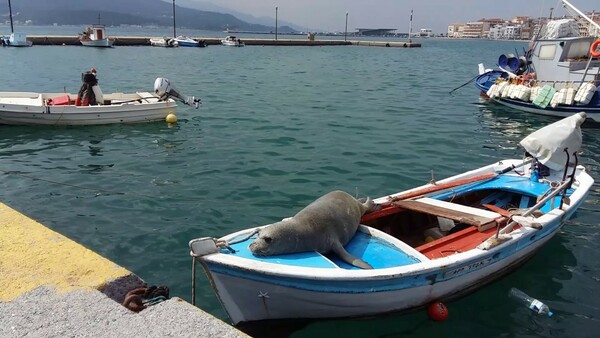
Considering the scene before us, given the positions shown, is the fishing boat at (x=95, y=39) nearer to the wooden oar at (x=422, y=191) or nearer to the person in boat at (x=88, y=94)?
the person in boat at (x=88, y=94)

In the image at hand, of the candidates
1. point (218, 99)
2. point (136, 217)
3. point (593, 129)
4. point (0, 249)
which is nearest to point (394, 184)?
point (136, 217)

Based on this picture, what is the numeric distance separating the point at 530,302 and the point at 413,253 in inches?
94.2

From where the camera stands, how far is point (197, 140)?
16.2 metres

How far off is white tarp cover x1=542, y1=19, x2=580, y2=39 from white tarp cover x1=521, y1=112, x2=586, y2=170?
1975 cm

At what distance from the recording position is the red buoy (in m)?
6.48

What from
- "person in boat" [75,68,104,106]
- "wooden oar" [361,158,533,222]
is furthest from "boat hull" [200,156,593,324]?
"person in boat" [75,68,104,106]

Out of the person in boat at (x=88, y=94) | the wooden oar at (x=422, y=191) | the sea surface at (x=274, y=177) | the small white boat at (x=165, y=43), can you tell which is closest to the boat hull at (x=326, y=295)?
the sea surface at (x=274, y=177)

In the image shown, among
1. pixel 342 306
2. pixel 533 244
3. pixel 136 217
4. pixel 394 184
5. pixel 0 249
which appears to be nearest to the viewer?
pixel 0 249

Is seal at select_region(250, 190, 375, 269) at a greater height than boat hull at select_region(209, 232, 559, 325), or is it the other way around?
seal at select_region(250, 190, 375, 269)

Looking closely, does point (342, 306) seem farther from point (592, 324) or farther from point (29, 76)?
point (29, 76)

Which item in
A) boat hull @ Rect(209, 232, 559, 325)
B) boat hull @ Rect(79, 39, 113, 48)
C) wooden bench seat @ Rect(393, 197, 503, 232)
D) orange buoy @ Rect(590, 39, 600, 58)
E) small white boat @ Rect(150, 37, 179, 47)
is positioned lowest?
boat hull @ Rect(209, 232, 559, 325)

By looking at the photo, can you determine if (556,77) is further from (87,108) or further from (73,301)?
(73,301)

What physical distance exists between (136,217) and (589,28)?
26032 mm

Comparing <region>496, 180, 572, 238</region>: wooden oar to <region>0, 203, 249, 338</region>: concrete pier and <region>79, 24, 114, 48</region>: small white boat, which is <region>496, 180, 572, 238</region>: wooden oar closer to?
<region>0, 203, 249, 338</region>: concrete pier
